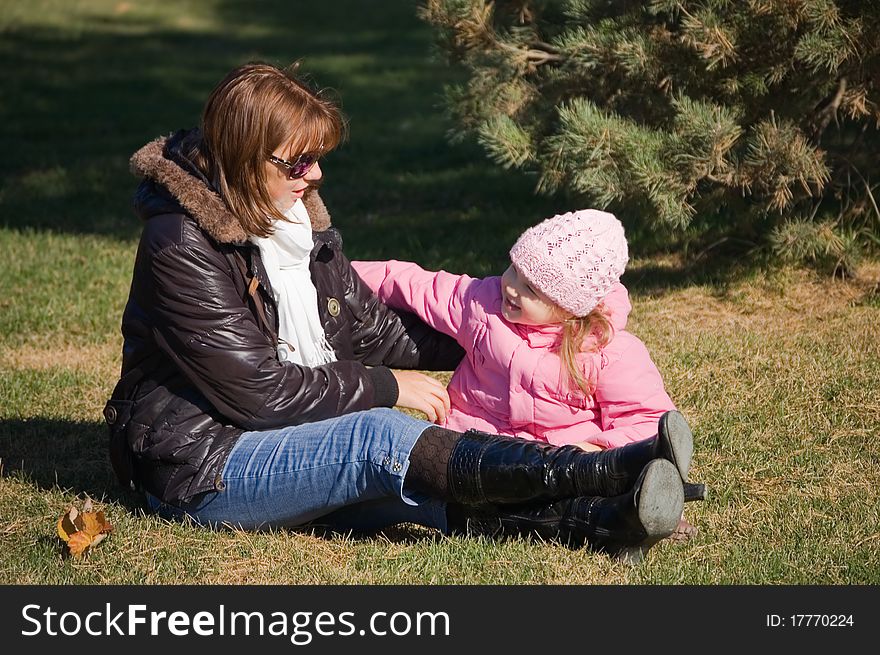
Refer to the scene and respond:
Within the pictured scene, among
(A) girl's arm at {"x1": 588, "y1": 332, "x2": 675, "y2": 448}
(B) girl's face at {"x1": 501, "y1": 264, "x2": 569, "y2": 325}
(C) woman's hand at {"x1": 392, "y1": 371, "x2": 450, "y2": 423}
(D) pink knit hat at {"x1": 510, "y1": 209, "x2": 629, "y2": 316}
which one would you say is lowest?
(C) woman's hand at {"x1": 392, "y1": 371, "x2": 450, "y2": 423}

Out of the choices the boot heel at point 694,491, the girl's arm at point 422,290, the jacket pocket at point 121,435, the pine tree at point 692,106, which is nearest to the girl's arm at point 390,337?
the girl's arm at point 422,290

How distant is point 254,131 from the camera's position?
3289mm

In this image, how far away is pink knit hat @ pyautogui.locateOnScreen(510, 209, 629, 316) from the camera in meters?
3.42

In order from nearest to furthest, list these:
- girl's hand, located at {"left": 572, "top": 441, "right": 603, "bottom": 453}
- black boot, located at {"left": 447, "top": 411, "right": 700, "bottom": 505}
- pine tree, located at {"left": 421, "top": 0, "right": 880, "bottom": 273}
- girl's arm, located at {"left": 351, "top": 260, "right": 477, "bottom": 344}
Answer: black boot, located at {"left": 447, "top": 411, "right": 700, "bottom": 505}
girl's hand, located at {"left": 572, "top": 441, "right": 603, "bottom": 453}
girl's arm, located at {"left": 351, "top": 260, "right": 477, "bottom": 344}
pine tree, located at {"left": 421, "top": 0, "right": 880, "bottom": 273}

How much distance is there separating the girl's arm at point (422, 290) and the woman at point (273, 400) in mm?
302

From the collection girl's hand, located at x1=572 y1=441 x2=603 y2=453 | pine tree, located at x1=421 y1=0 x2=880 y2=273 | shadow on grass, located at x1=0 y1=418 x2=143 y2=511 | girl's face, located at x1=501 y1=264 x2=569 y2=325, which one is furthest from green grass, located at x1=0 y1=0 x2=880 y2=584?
girl's face, located at x1=501 y1=264 x2=569 y2=325

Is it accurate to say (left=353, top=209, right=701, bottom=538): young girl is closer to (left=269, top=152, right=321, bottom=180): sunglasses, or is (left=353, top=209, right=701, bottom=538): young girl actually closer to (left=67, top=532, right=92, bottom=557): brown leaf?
(left=269, top=152, right=321, bottom=180): sunglasses

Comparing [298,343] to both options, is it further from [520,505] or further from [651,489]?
[651,489]

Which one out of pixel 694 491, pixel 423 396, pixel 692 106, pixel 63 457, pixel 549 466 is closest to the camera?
pixel 549 466

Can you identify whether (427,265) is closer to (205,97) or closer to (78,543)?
(78,543)

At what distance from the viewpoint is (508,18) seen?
6191 mm

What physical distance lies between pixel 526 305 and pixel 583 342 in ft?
0.63

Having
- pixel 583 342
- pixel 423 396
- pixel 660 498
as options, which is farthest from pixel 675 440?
pixel 423 396

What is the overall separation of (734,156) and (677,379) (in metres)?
1.15
